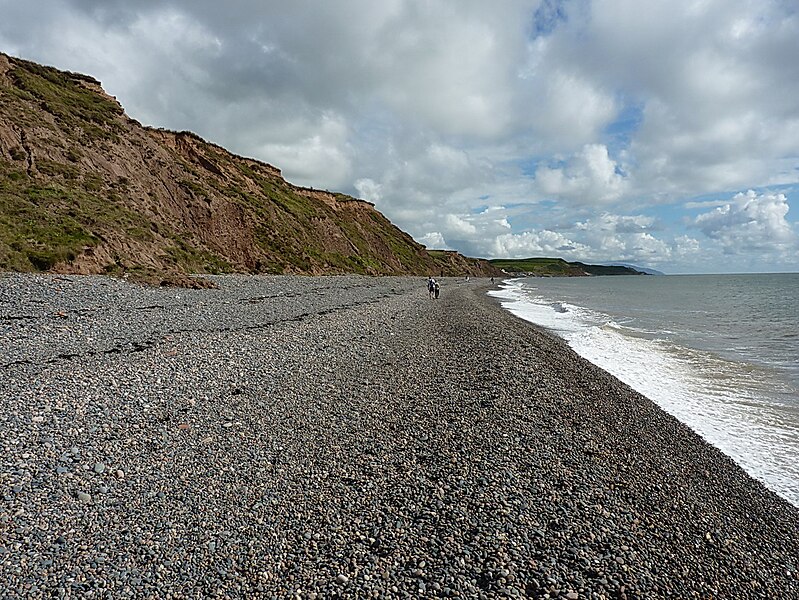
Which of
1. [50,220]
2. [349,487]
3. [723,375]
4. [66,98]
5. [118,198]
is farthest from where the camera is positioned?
[66,98]

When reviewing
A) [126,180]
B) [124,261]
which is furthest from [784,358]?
[126,180]

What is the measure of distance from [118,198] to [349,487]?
3296cm

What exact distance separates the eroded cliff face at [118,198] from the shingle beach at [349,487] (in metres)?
13.8

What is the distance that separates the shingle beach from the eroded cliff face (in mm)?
13804

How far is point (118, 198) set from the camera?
3083 cm

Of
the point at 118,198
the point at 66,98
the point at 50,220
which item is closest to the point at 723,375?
the point at 50,220

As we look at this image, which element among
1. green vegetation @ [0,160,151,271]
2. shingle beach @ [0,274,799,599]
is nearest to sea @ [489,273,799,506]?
shingle beach @ [0,274,799,599]

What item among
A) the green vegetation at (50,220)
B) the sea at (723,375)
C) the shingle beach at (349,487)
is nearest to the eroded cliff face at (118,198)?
the green vegetation at (50,220)

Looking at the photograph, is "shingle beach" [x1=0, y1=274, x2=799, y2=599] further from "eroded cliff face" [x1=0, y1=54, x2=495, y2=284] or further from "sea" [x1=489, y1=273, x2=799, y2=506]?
"eroded cliff face" [x1=0, y1=54, x2=495, y2=284]

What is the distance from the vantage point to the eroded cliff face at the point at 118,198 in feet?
74.6

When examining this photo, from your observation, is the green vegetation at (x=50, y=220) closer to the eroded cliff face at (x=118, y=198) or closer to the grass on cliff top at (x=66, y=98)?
the eroded cliff face at (x=118, y=198)

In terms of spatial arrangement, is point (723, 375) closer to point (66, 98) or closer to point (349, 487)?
point (349, 487)

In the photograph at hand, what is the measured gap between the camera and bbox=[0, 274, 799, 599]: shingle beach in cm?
409

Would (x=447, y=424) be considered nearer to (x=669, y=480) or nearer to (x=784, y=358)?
(x=669, y=480)
